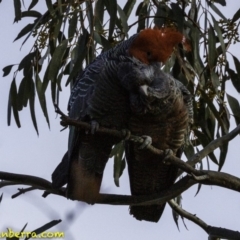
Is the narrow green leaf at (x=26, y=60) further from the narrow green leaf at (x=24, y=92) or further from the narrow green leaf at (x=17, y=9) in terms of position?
the narrow green leaf at (x=17, y=9)

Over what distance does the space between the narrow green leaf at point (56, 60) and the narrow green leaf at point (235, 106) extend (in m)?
0.66

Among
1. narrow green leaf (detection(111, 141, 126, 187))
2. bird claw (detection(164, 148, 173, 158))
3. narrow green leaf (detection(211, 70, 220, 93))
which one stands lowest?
bird claw (detection(164, 148, 173, 158))

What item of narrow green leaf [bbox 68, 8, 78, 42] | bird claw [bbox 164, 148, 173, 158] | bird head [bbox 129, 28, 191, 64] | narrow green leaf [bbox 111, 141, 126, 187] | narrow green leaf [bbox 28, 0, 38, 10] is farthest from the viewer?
narrow green leaf [bbox 28, 0, 38, 10]

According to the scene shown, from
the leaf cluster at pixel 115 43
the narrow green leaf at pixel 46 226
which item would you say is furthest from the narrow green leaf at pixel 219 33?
the narrow green leaf at pixel 46 226

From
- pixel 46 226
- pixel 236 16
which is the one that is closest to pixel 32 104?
pixel 236 16

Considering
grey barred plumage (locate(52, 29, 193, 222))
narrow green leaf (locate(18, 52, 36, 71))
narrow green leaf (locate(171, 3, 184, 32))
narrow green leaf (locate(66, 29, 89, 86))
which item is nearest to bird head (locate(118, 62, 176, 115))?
grey barred plumage (locate(52, 29, 193, 222))

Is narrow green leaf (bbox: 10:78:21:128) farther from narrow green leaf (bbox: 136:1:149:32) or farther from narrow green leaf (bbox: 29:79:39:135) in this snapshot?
narrow green leaf (bbox: 136:1:149:32)

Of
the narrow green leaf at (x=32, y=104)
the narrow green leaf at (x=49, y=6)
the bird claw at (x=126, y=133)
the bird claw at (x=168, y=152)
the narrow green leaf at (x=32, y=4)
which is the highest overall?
the narrow green leaf at (x=32, y=4)

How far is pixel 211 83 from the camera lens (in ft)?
10.2

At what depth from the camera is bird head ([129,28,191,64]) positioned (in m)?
2.78

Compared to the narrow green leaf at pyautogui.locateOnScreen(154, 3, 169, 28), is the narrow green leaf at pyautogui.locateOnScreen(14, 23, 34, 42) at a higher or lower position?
lower

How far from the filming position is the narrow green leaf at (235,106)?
3123 mm

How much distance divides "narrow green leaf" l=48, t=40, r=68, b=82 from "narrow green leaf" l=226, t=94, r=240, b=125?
2.15 feet

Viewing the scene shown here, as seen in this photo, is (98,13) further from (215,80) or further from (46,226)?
(46,226)
